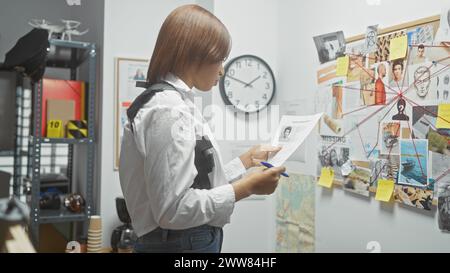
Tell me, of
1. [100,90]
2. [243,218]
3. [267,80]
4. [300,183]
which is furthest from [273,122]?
[100,90]

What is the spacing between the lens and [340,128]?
1.66m

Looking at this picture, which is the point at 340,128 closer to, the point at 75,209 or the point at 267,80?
the point at 267,80

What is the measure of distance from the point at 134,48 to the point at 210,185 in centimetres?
144

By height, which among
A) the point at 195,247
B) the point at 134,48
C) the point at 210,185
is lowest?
the point at 195,247

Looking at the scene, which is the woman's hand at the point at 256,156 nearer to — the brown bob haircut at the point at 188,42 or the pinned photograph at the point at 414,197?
the brown bob haircut at the point at 188,42

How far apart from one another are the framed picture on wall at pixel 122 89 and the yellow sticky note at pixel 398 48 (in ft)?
4.18

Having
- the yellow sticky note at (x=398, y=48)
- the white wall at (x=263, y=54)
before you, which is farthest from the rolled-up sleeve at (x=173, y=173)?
the white wall at (x=263, y=54)

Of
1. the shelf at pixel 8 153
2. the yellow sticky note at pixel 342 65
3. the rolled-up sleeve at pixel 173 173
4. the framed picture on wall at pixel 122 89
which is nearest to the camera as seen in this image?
the rolled-up sleeve at pixel 173 173

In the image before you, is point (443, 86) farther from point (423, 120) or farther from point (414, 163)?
point (414, 163)

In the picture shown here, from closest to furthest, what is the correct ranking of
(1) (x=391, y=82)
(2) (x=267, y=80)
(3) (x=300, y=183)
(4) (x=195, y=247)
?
(4) (x=195, y=247), (1) (x=391, y=82), (3) (x=300, y=183), (2) (x=267, y=80)

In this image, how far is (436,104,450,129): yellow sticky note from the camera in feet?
3.87

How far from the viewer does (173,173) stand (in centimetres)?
83

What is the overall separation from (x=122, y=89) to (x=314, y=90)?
1.00 m

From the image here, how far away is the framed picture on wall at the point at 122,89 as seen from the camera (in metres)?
2.13
